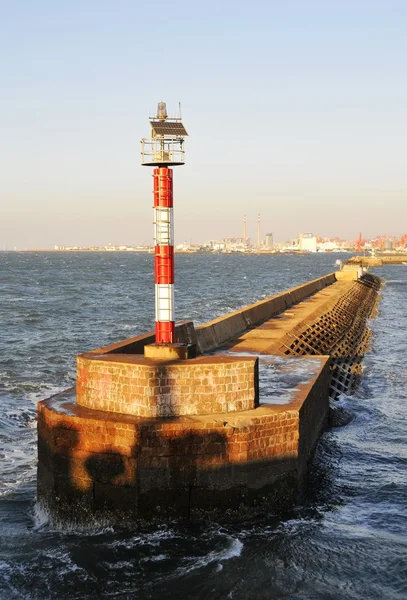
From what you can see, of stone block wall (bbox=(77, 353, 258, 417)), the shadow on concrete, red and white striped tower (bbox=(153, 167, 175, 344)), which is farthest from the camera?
red and white striped tower (bbox=(153, 167, 175, 344))

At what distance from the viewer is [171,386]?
1004cm

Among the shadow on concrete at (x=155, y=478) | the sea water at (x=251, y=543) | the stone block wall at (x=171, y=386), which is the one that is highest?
the stone block wall at (x=171, y=386)

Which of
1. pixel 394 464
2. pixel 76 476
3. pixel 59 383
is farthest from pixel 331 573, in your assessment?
pixel 59 383

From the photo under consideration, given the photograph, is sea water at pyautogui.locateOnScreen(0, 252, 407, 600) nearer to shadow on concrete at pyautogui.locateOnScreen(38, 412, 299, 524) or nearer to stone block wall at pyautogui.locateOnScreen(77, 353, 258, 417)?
shadow on concrete at pyautogui.locateOnScreen(38, 412, 299, 524)

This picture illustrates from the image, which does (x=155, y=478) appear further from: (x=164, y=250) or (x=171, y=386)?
(x=164, y=250)

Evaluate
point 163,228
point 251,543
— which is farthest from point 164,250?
point 251,543

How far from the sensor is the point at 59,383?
19.4 metres

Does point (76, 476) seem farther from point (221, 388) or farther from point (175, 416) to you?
point (221, 388)

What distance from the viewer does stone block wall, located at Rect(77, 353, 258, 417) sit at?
9977mm

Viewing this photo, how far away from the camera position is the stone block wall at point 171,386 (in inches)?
393

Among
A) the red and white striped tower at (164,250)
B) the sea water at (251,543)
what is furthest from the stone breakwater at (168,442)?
the red and white striped tower at (164,250)

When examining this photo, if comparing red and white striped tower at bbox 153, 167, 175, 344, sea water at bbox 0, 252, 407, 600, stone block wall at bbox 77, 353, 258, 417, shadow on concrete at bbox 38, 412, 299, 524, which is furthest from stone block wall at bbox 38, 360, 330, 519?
A: red and white striped tower at bbox 153, 167, 175, 344

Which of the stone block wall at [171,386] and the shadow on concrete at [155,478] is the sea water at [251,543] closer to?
the shadow on concrete at [155,478]

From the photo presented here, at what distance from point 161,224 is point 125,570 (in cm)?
506
